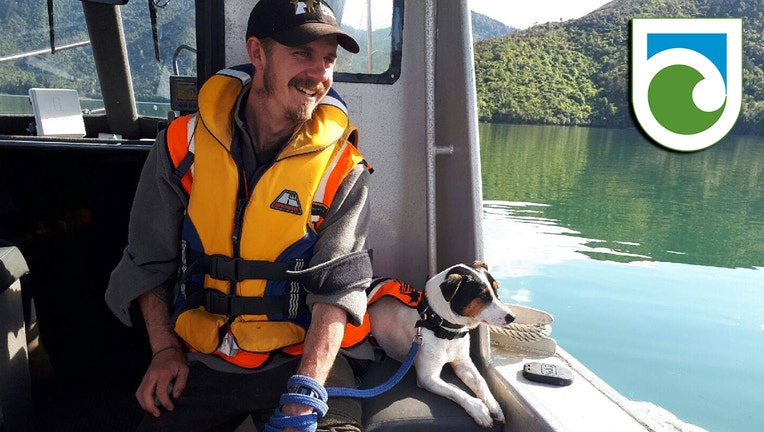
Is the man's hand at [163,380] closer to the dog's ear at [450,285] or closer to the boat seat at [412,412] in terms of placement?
the boat seat at [412,412]

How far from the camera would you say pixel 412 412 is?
2.08 meters

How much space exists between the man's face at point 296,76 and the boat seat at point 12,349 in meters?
1.00

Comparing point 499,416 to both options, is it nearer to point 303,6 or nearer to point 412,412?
point 412,412

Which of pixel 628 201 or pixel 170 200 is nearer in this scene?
pixel 170 200

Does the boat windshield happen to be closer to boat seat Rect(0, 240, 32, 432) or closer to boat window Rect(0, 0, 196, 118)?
boat window Rect(0, 0, 196, 118)

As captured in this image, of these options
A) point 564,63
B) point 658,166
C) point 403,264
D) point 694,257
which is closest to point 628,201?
point 694,257

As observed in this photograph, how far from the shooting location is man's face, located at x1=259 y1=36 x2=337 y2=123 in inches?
77.9

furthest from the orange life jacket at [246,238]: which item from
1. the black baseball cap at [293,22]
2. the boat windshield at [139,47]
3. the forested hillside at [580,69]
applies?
the forested hillside at [580,69]

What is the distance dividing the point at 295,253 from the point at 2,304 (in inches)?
38.8

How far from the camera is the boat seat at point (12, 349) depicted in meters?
1.96

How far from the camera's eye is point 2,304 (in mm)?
1976

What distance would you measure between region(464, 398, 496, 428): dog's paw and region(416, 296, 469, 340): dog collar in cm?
28

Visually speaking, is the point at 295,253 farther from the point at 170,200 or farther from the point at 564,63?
the point at 564,63

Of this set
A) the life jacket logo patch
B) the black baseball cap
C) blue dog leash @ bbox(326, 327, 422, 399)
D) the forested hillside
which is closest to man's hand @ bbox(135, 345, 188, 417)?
blue dog leash @ bbox(326, 327, 422, 399)
